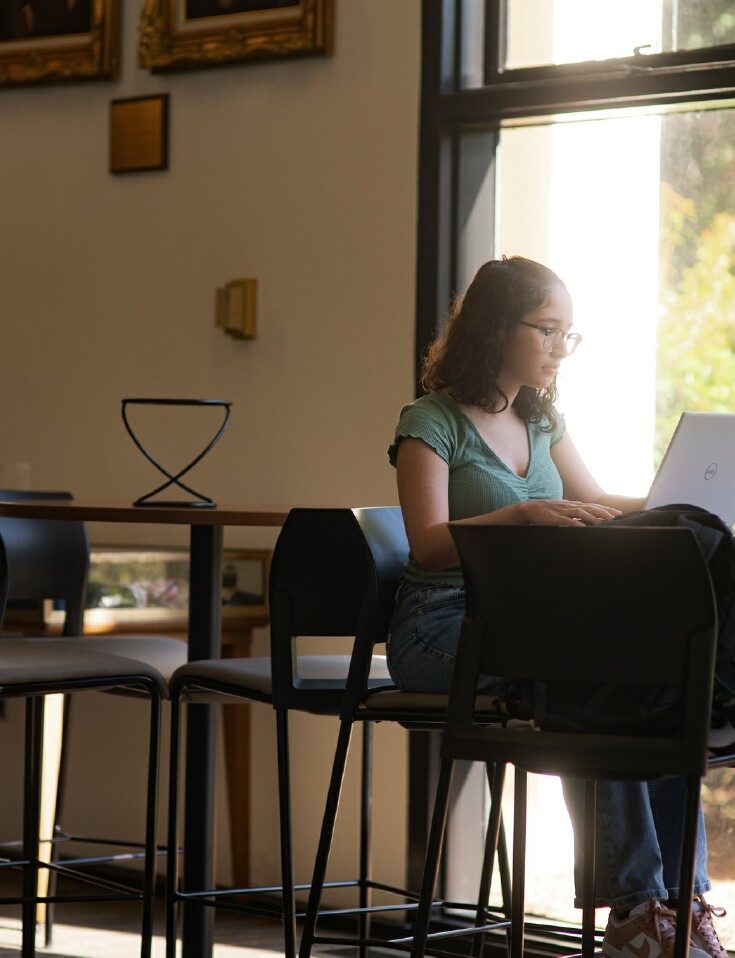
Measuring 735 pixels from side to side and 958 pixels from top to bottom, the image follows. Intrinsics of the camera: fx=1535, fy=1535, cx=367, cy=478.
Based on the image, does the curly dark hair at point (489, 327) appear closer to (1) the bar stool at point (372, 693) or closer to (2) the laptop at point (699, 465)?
(1) the bar stool at point (372, 693)

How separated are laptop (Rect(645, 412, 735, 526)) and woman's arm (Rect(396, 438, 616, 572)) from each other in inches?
4.2

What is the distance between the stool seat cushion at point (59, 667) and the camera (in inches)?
105

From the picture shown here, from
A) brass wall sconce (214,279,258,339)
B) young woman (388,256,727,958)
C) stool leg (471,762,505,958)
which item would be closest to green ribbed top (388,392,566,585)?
young woman (388,256,727,958)

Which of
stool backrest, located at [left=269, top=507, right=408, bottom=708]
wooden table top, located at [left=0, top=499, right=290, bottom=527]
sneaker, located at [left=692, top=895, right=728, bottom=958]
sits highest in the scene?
wooden table top, located at [left=0, top=499, right=290, bottom=527]

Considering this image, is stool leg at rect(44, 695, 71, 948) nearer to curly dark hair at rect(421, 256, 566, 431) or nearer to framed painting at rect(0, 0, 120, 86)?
curly dark hair at rect(421, 256, 566, 431)

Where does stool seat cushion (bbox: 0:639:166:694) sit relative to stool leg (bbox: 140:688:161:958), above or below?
above

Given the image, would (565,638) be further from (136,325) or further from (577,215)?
(136,325)

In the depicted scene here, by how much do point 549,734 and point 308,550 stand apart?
0.71m

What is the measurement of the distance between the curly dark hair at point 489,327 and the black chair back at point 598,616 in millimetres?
787

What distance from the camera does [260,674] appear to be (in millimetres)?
2656

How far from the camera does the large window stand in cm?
338

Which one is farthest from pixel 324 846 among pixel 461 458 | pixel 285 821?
pixel 461 458

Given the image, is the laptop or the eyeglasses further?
the eyeglasses

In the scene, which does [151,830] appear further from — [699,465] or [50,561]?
[699,465]
